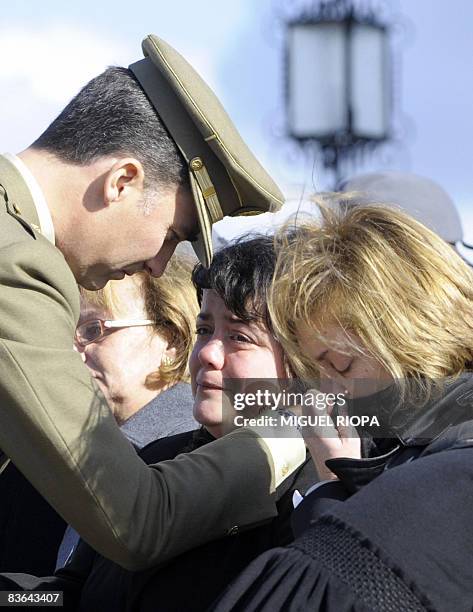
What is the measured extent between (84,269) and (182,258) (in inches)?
40.9

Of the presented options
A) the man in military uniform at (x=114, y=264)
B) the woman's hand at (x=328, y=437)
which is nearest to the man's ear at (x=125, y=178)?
the man in military uniform at (x=114, y=264)

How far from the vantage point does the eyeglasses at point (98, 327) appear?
3379 mm

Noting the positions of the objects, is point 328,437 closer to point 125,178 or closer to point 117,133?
point 125,178

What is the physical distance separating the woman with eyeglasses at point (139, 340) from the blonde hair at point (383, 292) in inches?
41.8

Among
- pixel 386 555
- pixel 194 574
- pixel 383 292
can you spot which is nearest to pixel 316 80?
pixel 383 292

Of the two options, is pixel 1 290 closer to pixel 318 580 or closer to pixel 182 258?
pixel 318 580

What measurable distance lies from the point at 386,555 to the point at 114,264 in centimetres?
127

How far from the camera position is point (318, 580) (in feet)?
4.80

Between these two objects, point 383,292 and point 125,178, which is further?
point 125,178

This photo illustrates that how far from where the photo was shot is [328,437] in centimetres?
198

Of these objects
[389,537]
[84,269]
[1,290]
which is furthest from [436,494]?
[84,269]

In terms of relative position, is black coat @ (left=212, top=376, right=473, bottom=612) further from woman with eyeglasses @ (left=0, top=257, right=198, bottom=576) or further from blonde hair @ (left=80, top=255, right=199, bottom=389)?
blonde hair @ (left=80, top=255, right=199, bottom=389)

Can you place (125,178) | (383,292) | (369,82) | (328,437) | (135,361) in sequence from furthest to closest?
1. (369,82)
2. (135,361)
3. (125,178)
4. (383,292)
5. (328,437)

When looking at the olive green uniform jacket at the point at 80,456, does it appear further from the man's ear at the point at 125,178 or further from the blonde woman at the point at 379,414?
the man's ear at the point at 125,178
